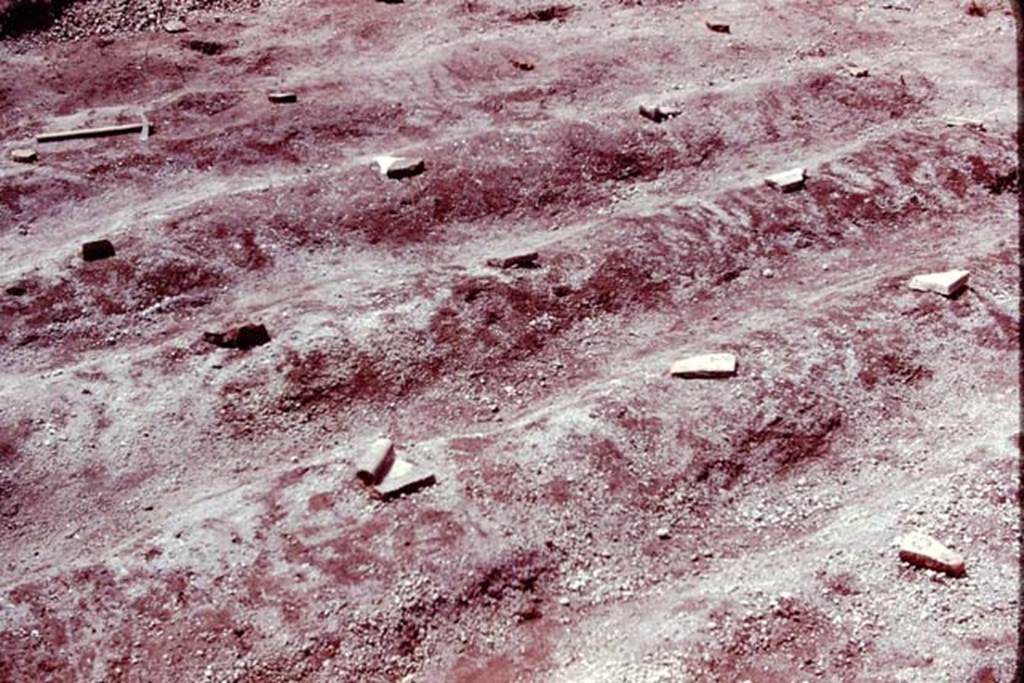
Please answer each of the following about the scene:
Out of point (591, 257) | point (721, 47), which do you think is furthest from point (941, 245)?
point (721, 47)

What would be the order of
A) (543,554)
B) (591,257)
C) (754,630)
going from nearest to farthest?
(754,630) < (543,554) < (591,257)

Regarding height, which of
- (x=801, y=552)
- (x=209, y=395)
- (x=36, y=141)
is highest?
(x=36, y=141)

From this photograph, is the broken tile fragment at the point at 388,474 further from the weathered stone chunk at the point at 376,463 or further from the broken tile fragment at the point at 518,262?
the broken tile fragment at the point at 518,262

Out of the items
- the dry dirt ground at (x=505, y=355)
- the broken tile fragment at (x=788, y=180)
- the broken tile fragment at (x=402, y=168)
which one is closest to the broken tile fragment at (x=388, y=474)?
the dry dirt ground at (x=505, y=355)

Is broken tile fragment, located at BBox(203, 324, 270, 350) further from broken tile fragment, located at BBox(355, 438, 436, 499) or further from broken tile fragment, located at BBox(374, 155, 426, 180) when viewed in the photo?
broken tile fragment, located at BBox(374, 155, 426, 180)

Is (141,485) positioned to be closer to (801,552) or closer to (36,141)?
(801,552)

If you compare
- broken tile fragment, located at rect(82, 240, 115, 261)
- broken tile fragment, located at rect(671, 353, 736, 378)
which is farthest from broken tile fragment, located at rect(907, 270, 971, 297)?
broken tile fragment, located at rect(82, 240, 115, 261)

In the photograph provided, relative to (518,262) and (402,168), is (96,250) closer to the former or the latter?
(402,168)
